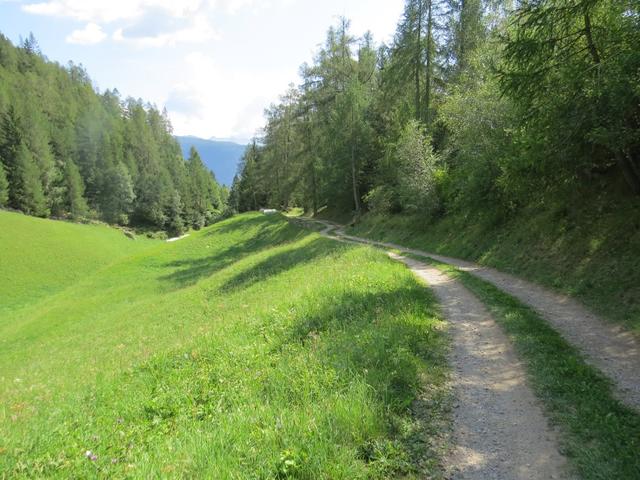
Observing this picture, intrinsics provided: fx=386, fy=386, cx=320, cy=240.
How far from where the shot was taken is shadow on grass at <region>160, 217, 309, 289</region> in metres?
38.3

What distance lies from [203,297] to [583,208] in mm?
21068

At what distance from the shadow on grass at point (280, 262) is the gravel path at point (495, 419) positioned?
660 inches

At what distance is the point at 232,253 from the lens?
48.4 meters

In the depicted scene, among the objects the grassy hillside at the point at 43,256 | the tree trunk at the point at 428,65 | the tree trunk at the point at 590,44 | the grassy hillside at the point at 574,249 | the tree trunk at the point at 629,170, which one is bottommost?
Answer: the grassy hillside at the point at 43,256

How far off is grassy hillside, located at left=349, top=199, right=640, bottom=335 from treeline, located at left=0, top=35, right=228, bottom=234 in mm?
94519

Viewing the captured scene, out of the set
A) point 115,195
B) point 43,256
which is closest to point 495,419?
point 43,256

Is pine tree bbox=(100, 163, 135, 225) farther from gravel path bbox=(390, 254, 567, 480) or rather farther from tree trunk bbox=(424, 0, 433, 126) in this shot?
gravel path bbox=(390, 254, 567, 480)

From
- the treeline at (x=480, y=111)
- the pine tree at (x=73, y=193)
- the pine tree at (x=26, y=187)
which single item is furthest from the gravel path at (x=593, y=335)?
the pine tree at (x=73, y=193)

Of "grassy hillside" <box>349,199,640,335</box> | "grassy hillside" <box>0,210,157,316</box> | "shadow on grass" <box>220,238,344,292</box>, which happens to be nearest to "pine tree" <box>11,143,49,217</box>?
"grassy hillside" <box>0,210,157,316</box>

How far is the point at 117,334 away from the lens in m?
20.5

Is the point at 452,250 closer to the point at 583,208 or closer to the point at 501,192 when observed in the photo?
the point at 501,192

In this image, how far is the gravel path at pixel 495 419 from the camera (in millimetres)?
4645

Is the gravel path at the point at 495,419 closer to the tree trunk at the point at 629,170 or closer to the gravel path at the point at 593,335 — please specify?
the gravel path at the point at 593,335

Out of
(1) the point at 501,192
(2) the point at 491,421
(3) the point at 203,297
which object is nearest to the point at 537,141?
(1) the point at 501,192
